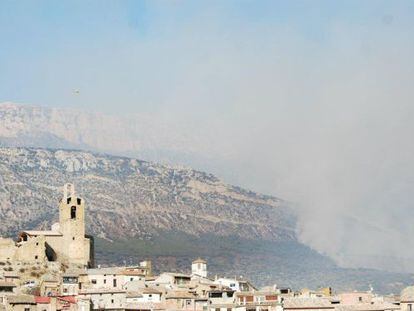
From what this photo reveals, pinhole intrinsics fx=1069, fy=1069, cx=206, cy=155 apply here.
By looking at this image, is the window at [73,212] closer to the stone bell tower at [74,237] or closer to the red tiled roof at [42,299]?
the stone bell tower at [74,237]

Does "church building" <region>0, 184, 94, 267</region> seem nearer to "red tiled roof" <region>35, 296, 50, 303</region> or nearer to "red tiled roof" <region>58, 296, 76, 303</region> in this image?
"red tiled roof" <region>58, 296, 76, 303</region>

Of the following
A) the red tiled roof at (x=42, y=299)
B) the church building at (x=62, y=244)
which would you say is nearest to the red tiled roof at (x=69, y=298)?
the red tiled roof at (x=42, y=299)

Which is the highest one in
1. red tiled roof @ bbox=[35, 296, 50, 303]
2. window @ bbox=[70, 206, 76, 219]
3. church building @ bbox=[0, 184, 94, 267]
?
window @ bbox=[70, 206, 76, 219]

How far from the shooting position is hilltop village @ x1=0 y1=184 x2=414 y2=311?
439 ft

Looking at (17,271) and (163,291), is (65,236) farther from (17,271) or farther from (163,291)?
(163,291)

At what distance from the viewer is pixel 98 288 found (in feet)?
487

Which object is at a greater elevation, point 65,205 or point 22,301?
point 65,205

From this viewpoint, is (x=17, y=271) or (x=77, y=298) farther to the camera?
(x=17, y=271)

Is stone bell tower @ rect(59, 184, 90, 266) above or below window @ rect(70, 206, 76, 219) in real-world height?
below

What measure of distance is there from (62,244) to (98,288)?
76.9 ft

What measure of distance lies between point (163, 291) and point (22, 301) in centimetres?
2285

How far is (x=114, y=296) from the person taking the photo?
140 meters

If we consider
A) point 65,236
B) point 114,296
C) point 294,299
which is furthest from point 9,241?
point 294,299

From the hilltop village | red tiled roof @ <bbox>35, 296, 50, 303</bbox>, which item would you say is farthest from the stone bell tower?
red tiled roof @ <bbox>35, 296, 50, 303</bbox>
